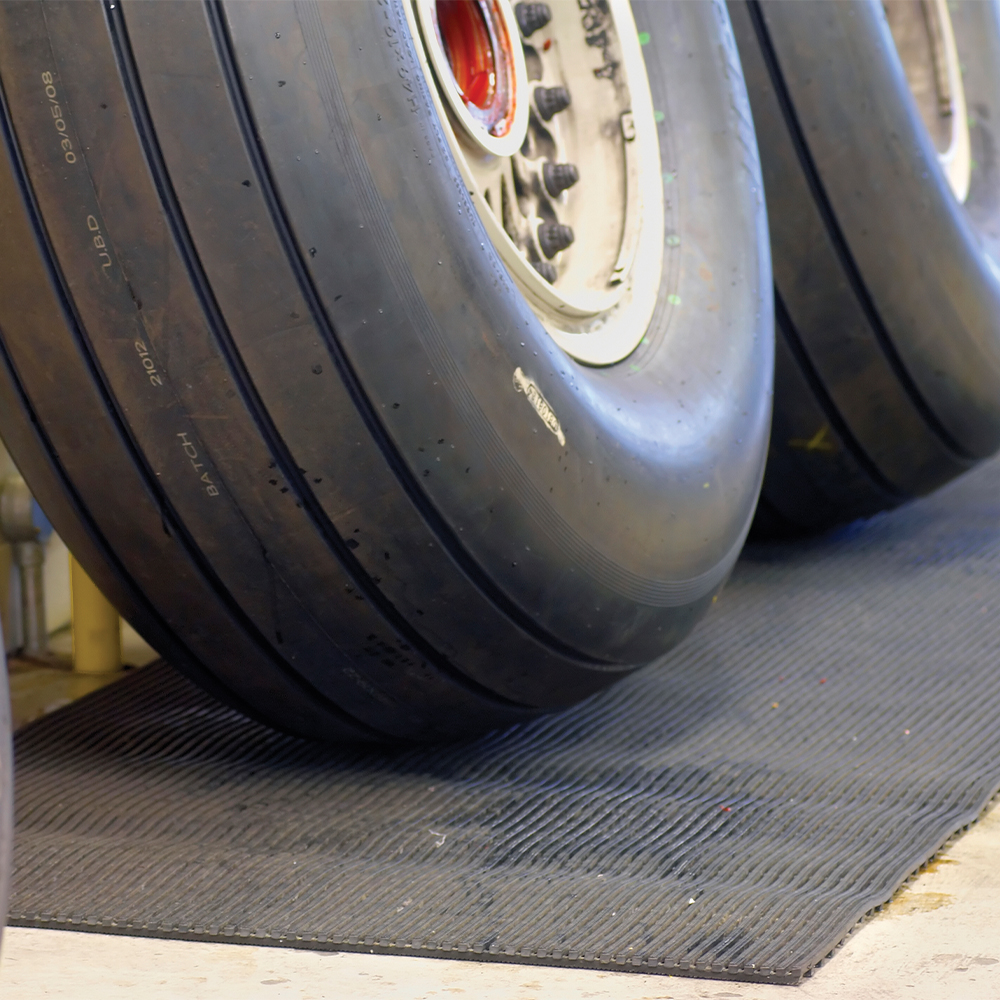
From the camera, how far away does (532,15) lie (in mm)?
1449

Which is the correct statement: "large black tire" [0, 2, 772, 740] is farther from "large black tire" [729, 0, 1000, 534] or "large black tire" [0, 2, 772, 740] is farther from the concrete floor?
"large black tire" [729, 0, 1000, 534]

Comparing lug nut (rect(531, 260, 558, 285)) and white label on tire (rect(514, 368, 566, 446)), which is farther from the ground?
lug nut (rect(531, 260, 558, 285))

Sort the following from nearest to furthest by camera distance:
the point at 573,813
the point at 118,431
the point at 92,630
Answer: the point at 118,431 → the point at 573,813 → the point at 92,630

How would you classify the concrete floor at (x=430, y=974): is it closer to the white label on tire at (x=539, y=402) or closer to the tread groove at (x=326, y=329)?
the tread groove at (x=326, y=329)

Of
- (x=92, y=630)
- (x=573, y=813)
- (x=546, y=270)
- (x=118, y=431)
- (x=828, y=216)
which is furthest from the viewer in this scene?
(x=828, y=216)

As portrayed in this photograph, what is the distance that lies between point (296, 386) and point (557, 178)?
0.54 m

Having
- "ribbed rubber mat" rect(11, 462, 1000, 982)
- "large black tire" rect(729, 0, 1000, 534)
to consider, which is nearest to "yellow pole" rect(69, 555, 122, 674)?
"ribbed rubber mat" rect(11, 462, 1000, 982)

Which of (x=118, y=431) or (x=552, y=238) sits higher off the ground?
(x=552, y=238)

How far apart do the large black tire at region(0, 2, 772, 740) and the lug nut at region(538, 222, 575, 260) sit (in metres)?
0.25

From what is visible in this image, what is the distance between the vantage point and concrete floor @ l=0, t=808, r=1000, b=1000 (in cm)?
86

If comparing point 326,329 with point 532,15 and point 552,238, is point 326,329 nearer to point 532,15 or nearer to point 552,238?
point 552,238

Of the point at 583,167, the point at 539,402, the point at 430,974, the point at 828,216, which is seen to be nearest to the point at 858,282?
the point at 828,216

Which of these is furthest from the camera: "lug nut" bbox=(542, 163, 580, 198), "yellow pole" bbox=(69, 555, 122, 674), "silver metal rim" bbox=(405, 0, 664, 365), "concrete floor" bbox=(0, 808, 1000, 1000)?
"yellow pole" bbox=(69, 555, 122, 674)

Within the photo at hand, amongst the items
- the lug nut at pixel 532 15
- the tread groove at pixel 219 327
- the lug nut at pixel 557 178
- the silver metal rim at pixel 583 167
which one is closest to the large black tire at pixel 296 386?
the tread groove at pixel 219 327
